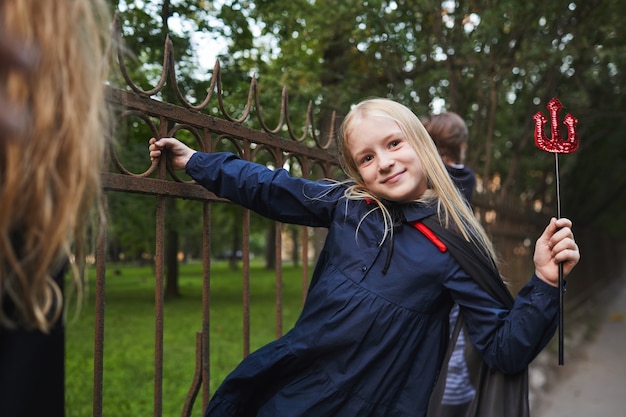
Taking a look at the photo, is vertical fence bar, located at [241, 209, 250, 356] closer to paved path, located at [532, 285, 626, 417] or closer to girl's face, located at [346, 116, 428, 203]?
girl's face, located at [346, 116, 428, 203]

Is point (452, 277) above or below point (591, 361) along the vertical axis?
above

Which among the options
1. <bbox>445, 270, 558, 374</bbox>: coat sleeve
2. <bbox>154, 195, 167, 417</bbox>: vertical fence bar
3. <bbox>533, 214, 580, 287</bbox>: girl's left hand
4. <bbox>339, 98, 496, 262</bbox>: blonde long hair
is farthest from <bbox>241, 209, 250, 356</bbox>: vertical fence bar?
<bbox>533, 214, 580, 287</bbox>: girl's left hand

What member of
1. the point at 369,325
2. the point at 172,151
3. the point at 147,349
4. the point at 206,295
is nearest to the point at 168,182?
the point at 172,151

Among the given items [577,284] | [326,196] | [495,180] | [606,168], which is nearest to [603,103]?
[495,180]

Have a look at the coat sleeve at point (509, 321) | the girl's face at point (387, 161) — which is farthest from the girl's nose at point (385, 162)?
the coat sleeve at point (509, 321)

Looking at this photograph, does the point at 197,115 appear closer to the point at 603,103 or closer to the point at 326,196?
the point at 326,196

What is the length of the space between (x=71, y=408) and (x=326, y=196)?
3993 millimetres

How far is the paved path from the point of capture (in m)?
5.45

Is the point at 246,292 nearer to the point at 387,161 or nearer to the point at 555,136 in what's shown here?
the point at 387,161

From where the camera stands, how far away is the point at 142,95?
1947 millimetres

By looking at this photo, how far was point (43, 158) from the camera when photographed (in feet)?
3.22

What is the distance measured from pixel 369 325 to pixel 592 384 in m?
5.39

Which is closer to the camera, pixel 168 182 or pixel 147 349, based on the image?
pixel 168 182

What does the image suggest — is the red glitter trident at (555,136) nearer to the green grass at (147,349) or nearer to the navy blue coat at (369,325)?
the navy blue coat at (369,325)
